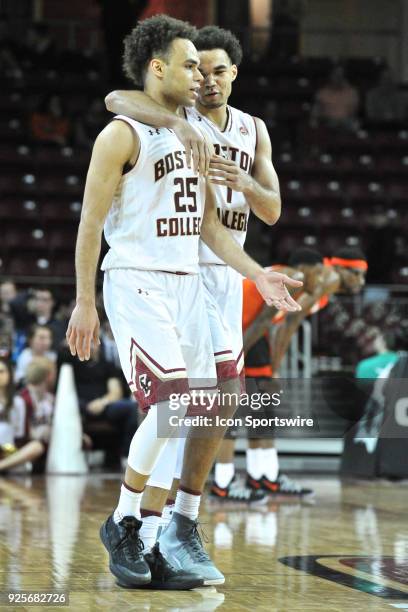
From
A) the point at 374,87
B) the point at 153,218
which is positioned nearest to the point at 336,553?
the point at 153,218

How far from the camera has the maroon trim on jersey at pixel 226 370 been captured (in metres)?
4.47

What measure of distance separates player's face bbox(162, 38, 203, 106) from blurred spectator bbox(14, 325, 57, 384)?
23.9 ft

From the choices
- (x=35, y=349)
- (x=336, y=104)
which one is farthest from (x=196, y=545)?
(x=336, y=104)

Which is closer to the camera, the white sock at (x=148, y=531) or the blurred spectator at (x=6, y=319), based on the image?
the white sock at (x=148, y=531)

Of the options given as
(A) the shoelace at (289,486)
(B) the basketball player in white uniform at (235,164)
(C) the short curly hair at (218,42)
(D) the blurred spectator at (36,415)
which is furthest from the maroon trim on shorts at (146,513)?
(D) the blurred spectator at (36,415)

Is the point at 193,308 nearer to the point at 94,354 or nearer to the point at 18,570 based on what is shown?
the point at 18,570

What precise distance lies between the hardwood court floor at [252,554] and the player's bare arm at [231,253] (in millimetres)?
1064

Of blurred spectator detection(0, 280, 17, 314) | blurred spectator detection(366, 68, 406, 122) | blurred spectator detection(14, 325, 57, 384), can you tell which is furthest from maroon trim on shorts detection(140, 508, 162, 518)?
blurred spectator detection(366, 68, 406, 122)

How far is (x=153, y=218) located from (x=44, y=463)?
23.4 feet

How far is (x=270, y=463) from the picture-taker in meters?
8.41

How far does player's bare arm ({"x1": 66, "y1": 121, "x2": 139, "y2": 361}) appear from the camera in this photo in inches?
163

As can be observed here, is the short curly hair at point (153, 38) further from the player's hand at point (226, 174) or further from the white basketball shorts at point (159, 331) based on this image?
the white basketball shorts at point (159, 331)

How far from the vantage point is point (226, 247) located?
445 cm

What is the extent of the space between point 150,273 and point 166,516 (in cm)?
114
